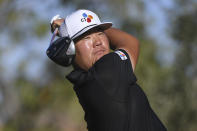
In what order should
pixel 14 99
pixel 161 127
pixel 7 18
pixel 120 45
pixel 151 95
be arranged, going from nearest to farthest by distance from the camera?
pixel 161 127, pixel 120 45, pixel 151 95, pixel 7 18, pixel 14 99

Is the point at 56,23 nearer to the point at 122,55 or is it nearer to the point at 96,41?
the point at 96,41

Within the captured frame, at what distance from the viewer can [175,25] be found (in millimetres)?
14672

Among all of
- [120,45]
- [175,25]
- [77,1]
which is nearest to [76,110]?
[77,1]

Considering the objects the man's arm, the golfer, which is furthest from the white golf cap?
the man's arm

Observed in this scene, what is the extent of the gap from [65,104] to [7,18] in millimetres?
5817

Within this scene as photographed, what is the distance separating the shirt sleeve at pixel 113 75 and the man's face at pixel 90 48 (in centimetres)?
14

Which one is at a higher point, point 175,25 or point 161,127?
point 161,127

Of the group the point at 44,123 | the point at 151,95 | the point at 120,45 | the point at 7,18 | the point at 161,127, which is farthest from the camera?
the point at 44,123

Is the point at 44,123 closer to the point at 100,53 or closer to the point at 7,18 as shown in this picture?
the point at 7,18

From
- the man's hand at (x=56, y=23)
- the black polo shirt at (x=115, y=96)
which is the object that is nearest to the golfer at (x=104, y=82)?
the black polo shirt at (x=115, y=96)

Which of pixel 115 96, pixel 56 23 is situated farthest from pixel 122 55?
pixel 56 23

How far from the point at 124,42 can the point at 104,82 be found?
0.62 metres

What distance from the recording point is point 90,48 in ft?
12.4

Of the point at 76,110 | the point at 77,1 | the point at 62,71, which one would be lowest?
the point at 76,110
